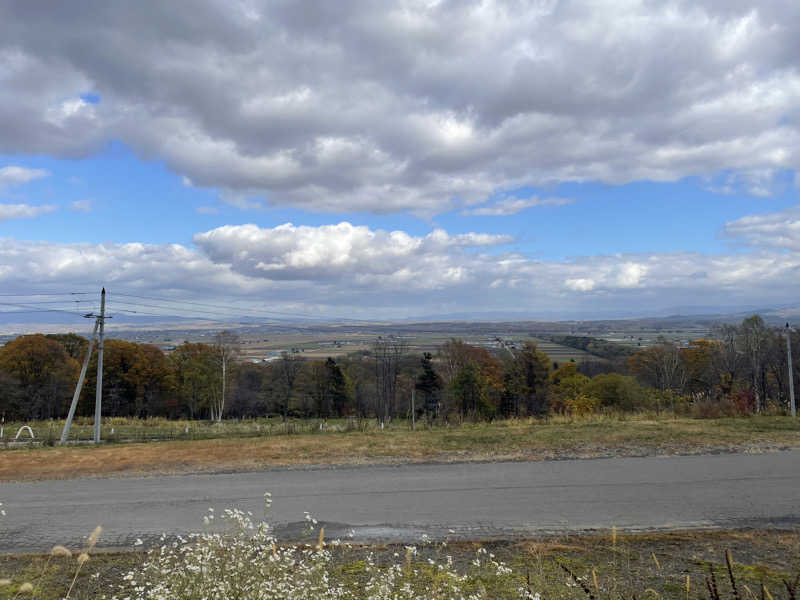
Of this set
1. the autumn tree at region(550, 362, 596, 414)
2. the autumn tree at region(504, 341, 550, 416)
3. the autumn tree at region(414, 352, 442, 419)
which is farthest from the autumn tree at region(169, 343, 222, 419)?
the autumn tree at region(550, 362, 596, 414)

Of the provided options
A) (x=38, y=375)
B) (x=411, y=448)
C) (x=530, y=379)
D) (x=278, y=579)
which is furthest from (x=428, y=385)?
(x=278, y=579)

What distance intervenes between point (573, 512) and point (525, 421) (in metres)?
10.8

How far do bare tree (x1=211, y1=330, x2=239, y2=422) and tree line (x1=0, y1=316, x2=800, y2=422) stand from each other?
→ 0.11 metres

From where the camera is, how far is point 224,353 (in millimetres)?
46938

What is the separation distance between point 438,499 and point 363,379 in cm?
4526

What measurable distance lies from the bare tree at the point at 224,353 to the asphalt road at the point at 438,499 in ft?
122

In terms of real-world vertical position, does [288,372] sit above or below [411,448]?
below

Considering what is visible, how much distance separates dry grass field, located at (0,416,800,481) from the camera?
473 inches

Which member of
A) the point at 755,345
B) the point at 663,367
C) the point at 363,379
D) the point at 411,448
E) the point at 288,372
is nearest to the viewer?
the point at 411,448

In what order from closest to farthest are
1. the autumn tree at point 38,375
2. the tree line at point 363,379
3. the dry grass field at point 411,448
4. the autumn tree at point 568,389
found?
1. the dry grass field at point 411,448
2. the autumn tree at point 568,389
3. the autumn tree at point 38,375
4. the tree line at point 363,379

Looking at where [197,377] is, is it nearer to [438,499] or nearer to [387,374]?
[387,374]

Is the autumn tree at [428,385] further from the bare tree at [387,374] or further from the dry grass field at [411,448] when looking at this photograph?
the dry grass field at [411,448]

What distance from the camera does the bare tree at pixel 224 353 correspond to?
153 ft

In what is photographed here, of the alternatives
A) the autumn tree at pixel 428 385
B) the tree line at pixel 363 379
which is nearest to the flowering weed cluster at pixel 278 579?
the tree line at pixel 363 379
